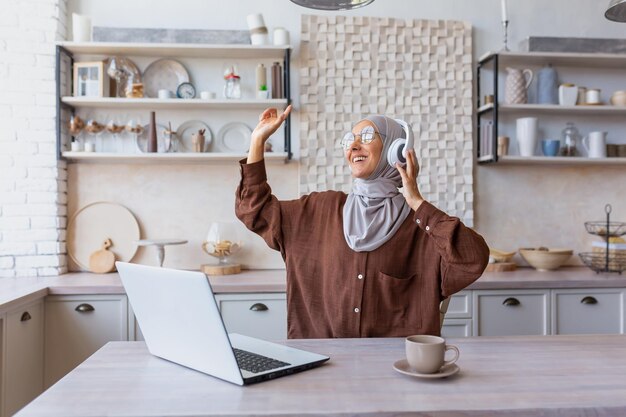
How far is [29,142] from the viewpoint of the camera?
3.03 meters

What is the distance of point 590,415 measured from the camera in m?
1.00

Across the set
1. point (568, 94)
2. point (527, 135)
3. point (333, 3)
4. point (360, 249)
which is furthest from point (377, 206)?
point (568, 94)

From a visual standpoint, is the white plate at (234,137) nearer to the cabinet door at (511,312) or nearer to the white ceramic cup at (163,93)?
the white ceramic cup at (163,93)

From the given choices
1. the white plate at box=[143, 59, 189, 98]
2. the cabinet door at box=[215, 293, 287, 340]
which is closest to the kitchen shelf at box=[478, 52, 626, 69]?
the white plate at box=[143, 59, 189, 98]

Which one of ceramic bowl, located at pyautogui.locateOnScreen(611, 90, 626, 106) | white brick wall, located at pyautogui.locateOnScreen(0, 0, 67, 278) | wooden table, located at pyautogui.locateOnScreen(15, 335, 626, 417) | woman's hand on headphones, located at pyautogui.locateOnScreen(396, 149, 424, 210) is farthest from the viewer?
ceramic bowl, located at pyautogui.locateOnScreen(611, 90, 626, 106)

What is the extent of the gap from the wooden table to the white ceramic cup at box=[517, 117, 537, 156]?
80.7 inches

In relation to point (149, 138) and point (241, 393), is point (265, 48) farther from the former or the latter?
point (241, 393)

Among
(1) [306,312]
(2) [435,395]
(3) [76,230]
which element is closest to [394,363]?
(2) [435,395]

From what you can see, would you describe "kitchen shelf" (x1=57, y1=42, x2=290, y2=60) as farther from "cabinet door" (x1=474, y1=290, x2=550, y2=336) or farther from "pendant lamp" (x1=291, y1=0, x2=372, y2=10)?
"cabinet door" (x1=474, y1=290, x2=550, y2=336)

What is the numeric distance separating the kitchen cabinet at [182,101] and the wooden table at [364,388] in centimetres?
191

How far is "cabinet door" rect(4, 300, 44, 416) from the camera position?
236cm

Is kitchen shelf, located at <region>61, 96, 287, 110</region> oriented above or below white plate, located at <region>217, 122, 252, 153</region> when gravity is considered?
above

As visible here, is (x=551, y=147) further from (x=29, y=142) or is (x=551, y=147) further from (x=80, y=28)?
Answer: (x=29, y=142)

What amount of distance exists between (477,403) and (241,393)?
0.44 metres
